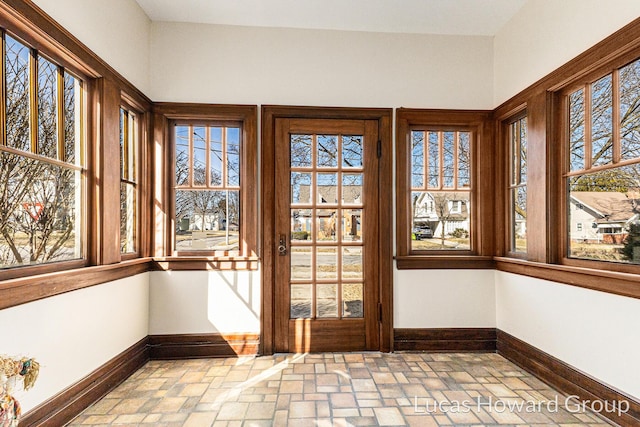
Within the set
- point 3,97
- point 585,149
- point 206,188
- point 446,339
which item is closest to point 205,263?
point 206,188

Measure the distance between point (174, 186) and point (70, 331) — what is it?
1502 mm

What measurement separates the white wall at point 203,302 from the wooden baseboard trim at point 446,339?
1.36 metres

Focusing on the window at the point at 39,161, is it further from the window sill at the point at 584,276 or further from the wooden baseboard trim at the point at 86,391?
the window sill at the point at 584,276

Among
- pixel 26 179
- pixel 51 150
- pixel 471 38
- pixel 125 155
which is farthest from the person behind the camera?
pixel 471 38

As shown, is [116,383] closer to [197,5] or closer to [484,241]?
[197,5]

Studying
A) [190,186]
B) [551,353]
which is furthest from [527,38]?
[190,186]

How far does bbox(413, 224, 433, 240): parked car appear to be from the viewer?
354cm

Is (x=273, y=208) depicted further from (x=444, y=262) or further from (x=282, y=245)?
(x=444, y=262)

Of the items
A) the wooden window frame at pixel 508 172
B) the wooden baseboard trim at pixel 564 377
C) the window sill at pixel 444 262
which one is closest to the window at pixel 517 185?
the wooden window frame at pixel 508 172

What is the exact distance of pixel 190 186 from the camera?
337 cm

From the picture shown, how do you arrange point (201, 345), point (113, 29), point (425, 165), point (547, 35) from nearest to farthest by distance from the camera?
point (113, 29), point (547, 35), point (201, 345), point (425, 165)

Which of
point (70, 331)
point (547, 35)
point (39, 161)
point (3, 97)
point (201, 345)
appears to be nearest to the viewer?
point (3, 97)

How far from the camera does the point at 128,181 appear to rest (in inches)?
120

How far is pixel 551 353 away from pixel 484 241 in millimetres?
1108
